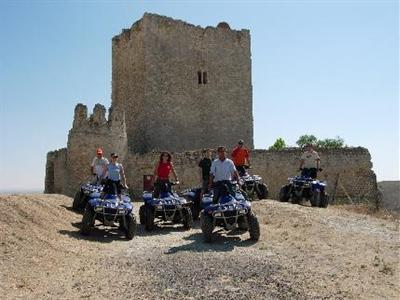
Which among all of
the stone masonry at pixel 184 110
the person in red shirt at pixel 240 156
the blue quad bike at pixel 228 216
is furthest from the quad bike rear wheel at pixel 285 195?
the stone masonry at pixel 184 110

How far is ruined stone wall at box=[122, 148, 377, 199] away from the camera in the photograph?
870 inches

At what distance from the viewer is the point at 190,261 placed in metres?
7.74

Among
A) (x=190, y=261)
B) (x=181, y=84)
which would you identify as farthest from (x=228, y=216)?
(x=181, y=84)

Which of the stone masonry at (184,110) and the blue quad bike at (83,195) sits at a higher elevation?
the stone masonry at (184,110)

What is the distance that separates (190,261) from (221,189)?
2407 mm

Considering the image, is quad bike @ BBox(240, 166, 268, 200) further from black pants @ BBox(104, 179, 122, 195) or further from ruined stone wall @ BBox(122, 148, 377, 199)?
ruined stone wall @ BBox(122, 148, 377, 199)

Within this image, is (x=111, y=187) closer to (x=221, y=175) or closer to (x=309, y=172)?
(x=221, y=175)

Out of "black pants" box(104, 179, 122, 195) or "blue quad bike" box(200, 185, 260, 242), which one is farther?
"black pants" box(104, 179, 122, 195)

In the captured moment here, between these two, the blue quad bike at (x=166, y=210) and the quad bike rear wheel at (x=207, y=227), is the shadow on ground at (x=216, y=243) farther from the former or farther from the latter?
the blue quad bike at (x=166, y=210)

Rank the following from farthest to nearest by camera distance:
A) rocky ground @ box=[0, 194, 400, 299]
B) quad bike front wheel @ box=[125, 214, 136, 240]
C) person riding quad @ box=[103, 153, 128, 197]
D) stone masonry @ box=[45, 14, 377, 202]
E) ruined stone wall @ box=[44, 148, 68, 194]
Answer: stone masonry @ box=[45, 14, 377, 202] < ruined stone wall @ box=[44, 148, 68, 194] < person riding quad @ box=[103, 153, 128, 197] < quad bike front wheel @ box=[125, 214, 136, 240] < rocky ground @ box=[0, 194, 400, 299]

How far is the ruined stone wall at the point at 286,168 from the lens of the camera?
A: 22.1 m

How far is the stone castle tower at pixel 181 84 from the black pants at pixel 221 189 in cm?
1676

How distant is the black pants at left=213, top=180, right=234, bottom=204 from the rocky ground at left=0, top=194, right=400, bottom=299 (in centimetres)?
80

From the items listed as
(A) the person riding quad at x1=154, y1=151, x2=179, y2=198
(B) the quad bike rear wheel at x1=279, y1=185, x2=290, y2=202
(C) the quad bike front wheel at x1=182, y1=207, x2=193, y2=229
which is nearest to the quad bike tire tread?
(A) the person riding quad at x1=154, y1=151, x2=179, y2=198
